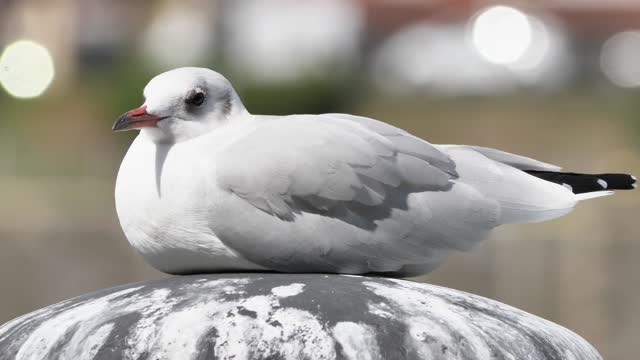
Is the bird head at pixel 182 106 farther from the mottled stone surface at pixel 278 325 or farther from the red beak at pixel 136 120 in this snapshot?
the mottled stone surface at pixel 278 325

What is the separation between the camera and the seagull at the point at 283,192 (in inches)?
118

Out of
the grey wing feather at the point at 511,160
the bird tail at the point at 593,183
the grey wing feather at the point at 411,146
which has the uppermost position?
the grey wing feather at the point at 411,146

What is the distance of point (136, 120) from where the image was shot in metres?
3.04

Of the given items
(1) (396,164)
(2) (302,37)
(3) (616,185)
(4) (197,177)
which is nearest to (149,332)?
(4) (197,177)

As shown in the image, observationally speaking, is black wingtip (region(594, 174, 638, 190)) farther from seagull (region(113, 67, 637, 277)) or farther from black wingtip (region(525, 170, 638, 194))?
seagull (region(113, 67, 637, 277))

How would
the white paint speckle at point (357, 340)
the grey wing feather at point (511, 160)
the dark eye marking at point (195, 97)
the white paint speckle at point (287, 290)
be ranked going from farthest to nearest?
the grey wing feather at point (511, 160)
the dark eye marking at point (195, 97)
the white paint speckle at point (287, 290)
the white paint speckle at point (357, 340)

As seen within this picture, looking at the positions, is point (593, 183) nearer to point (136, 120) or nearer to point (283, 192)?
point (283, 192)

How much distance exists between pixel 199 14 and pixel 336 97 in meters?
4.47

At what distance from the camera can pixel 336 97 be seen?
10328 mm

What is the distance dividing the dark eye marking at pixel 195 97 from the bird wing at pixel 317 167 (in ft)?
0.44

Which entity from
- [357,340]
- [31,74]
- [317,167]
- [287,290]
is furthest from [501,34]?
[357,340]

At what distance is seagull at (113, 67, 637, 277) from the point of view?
2.99m

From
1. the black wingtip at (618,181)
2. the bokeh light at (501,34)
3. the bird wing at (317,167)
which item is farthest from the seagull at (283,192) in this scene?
the bokeh light at (501,34)

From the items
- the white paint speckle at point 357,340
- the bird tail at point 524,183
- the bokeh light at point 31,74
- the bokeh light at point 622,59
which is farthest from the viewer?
the bokeh light at point 622,59
